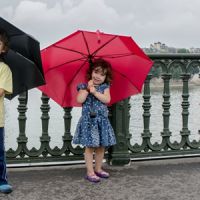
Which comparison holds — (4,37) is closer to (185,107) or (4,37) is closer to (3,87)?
(3,87)

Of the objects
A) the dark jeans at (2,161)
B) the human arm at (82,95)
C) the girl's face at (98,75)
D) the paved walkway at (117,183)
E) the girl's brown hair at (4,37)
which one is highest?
the girl's brown hair at (4,37)

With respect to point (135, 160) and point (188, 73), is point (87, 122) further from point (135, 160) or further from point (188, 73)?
point (188, 73)

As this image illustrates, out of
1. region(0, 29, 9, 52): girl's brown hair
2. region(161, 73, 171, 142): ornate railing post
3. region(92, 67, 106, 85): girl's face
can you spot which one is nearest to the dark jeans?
region(0, 29, 9, 52): girl's brown hair

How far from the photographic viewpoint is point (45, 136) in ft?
17.6

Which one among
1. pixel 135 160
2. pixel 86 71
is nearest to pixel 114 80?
pixel 86 71

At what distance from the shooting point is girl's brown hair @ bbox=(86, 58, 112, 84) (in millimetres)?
4727

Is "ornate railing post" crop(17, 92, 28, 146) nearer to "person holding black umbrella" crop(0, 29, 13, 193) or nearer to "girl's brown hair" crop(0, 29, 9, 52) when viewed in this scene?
"person holding black umbrella" crop(0, 29, 13, 193)

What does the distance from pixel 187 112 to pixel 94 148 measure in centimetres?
142

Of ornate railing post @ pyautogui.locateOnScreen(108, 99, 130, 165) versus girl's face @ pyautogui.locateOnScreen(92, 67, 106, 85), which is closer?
girl's face @ pyautogui.locateOnScreen(92, 67, 106, 85)

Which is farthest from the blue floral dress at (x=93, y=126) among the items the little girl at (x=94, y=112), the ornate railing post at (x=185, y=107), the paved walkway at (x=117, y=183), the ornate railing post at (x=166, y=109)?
the ornate railing post at (x=185, y=107)

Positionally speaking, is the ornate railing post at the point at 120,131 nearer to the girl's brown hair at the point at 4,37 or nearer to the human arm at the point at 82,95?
the human arm at the point at 82,95

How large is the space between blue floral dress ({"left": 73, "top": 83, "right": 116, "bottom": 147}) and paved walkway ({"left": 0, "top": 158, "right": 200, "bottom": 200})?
0.41 m

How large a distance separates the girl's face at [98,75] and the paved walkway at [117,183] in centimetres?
102

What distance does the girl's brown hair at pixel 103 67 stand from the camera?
4.73 m
